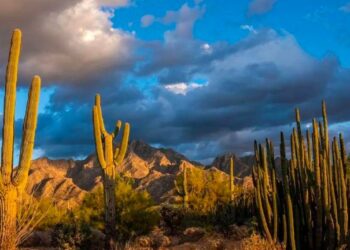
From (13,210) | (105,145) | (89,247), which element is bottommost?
(89,247)

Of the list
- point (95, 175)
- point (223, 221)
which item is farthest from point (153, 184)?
point (223, 221)

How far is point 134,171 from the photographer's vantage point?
112 metres

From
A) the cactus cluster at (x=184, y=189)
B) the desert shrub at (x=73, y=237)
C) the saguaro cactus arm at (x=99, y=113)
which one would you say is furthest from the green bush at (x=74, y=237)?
the cactus cluster at (x=184, y=189)

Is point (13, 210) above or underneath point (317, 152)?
underneath

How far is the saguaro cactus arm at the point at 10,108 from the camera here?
37.7 ft

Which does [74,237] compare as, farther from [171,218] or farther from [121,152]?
[171,218]

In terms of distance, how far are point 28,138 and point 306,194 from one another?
24.9ft

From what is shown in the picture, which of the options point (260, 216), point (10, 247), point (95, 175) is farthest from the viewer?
point (95, 175)

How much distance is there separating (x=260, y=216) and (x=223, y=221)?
799 cm

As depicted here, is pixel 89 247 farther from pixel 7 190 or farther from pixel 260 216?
pixel 7 190

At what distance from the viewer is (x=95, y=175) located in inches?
4486

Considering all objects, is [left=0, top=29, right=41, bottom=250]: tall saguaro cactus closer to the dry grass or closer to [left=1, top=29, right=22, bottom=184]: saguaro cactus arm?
[left=1, top=29, right=22, bottom=184]: saguaro cactus arm

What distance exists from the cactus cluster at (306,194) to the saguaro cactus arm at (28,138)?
6673mm

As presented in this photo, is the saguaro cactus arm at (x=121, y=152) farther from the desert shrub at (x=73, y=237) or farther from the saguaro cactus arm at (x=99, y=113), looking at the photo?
the desert shrub at (x=73, y=237)
